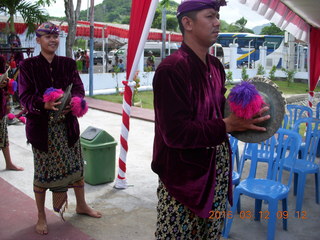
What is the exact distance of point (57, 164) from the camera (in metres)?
3.42

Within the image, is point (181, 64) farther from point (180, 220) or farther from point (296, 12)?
point (296, 12)

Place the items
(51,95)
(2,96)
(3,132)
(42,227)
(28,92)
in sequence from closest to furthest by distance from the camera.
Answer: (51,95), (28,92), (42,227), (2,96), (3,132)

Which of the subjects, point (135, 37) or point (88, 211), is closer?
point (88, 211)

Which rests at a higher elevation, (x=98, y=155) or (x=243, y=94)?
(x=243, y=94)

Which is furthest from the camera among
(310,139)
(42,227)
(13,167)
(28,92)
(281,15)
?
(281,15)

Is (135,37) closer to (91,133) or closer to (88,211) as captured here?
(91,133)

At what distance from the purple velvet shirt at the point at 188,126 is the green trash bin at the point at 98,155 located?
2.79 meters

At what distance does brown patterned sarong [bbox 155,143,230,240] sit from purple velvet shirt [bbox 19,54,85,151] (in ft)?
5.15

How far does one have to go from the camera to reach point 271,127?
1.82m

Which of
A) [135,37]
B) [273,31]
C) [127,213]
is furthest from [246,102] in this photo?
[273,31]

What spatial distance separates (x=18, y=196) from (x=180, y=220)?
3070 millimetres

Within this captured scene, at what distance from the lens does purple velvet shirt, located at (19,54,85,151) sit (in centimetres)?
319

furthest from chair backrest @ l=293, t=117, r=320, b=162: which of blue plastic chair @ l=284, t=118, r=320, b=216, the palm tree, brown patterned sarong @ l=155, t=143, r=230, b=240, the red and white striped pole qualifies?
the palm tree

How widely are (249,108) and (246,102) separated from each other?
0.03m
